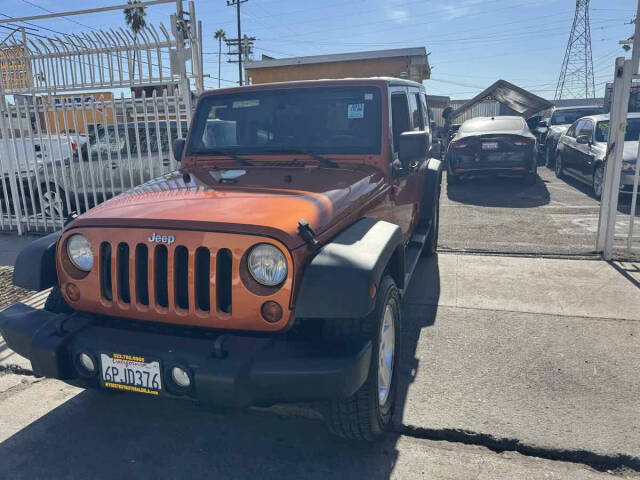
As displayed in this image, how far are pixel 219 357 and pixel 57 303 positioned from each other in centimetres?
127

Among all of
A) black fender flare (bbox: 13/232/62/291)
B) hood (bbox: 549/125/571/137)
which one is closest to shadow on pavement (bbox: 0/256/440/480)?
black fender flare (bbox: 13/232/62/291)

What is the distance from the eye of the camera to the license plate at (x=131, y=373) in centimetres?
244

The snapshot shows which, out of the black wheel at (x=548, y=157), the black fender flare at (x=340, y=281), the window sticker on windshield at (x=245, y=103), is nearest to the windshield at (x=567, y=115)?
the black wheel at (x=548, y=157)

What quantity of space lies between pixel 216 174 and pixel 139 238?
1.13 m

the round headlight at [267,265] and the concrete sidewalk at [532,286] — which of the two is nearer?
the round headlight at [267,265]

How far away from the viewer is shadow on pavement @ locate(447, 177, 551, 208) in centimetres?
970

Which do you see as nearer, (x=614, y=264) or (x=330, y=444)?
(x=330, y=444)

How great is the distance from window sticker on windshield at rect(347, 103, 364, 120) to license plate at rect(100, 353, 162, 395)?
220 centimetres

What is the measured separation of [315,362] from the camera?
2285mm

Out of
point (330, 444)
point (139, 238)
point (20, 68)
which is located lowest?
point (330, 444)

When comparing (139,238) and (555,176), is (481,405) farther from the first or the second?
(555,176)

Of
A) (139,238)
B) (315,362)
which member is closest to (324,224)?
(315,362)

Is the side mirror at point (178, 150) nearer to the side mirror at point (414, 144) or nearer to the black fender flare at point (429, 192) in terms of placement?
the side mirror at point (414, 144)

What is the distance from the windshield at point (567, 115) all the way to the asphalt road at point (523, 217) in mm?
3901
